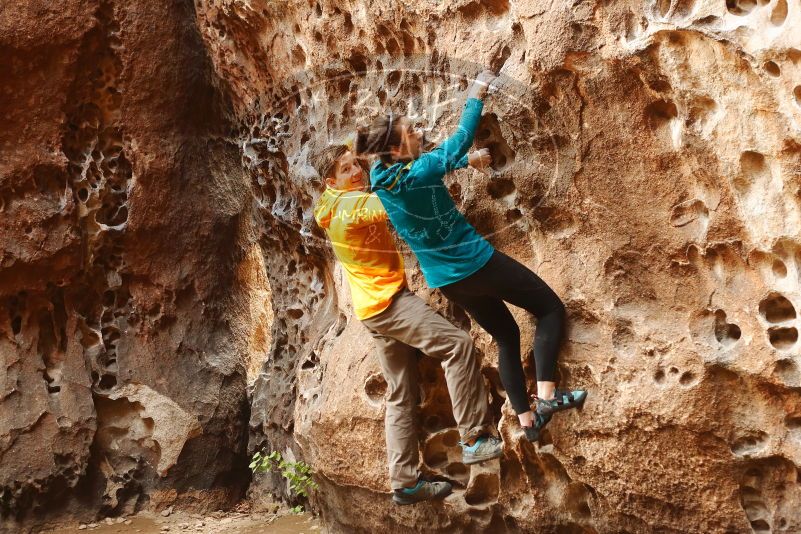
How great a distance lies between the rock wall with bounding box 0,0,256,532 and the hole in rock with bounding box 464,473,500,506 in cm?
223

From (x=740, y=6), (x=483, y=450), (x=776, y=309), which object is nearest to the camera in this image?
(x=740, y=6)

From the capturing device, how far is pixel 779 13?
3193 millimetres

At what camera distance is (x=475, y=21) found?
414 cm

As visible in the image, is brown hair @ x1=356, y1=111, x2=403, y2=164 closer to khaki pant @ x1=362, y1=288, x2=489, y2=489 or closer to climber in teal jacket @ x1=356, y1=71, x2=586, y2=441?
climber in teal jacket @ x1=356, y1=71, x2=586, y2=441

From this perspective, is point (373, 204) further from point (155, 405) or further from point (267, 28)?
point (155, 405)

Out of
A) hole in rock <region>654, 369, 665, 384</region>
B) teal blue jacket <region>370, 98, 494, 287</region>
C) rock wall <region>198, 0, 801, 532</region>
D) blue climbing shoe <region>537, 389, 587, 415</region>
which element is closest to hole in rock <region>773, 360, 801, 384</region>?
rock wall <region>198, 0, 801, 532</region>

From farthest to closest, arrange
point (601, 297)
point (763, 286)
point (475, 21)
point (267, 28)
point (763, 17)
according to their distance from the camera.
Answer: point (267, 28) < point (475, 21) < point (601, 297) < point (763, 286) < point (763, 17)

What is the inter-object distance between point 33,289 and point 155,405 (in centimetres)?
100

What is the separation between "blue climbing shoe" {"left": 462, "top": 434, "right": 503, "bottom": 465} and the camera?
3.94 metres

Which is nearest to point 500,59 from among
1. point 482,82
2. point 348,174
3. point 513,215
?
point 482,82

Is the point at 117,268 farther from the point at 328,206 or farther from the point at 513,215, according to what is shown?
the point at 513,215

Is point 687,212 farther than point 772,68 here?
Yes

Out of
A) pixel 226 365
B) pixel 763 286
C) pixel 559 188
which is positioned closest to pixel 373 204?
pixel 559 188

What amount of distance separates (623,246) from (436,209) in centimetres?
74
